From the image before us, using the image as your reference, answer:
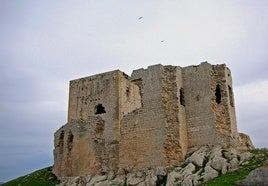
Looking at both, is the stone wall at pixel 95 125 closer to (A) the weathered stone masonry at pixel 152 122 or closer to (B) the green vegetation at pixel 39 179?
(A) the weathered stone masonry at pixel 152 122

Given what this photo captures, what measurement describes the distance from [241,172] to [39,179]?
17.2 meters

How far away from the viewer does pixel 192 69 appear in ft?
87.5

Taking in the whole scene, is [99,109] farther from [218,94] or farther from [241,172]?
[241,172]

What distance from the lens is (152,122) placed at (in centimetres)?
2544

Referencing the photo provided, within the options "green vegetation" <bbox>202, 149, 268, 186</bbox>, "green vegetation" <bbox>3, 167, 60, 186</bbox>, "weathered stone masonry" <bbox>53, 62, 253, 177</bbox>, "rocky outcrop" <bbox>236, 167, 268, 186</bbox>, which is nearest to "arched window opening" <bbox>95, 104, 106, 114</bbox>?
"weathered stone masonry" <bbox>53, 62, 253, 177</bbox>

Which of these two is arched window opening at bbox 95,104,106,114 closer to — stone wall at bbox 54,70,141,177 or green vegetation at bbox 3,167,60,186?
stone wall at bbox 54,70,141,177

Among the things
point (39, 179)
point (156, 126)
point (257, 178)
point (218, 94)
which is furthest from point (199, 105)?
point (39, 179)

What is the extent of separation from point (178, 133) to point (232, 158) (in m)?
4.21

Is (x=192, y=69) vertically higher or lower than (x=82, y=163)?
higher

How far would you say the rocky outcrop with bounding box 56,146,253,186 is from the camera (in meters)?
21.1

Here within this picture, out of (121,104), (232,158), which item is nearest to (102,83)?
(121,104)

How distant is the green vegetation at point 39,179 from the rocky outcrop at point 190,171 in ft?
12.7

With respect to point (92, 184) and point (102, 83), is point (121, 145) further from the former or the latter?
point (102, 83)

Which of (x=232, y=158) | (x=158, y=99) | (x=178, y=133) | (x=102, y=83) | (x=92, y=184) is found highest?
(x=102, y=83)
